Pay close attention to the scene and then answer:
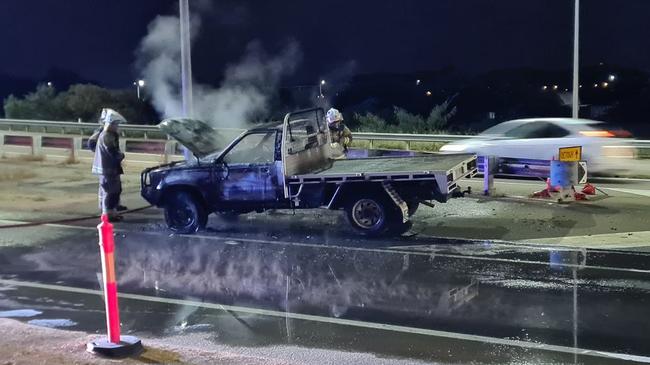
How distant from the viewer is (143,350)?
18.2 feet

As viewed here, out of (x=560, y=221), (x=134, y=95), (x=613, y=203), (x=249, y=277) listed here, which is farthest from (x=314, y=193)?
(x=134, y=95)

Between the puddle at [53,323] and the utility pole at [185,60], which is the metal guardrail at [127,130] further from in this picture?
the puddle at [53,323]

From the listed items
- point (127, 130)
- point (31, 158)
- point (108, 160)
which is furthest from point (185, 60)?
point (127, 130)

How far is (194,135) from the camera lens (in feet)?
40.8

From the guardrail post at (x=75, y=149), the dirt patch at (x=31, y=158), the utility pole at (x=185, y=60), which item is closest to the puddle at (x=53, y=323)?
the utility pole at (x=185, y=60)

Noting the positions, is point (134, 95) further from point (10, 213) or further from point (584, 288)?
point (584, 288)

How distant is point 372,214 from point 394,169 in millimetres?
734

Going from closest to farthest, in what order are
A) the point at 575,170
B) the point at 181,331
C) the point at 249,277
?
the point at 181,331
the point at 249,277
the point at 575,170

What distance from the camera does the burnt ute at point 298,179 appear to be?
10234mm

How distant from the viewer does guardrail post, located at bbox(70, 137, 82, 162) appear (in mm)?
22916

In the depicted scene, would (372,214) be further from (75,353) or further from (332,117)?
(75,353)

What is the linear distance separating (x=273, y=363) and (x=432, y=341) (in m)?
1.44

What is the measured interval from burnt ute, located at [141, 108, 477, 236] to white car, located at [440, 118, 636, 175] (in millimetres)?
5645

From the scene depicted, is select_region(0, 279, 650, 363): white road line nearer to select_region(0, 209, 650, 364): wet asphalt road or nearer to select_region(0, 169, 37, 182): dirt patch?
select_region(0, 209, 650, 364): wet asphalt road
